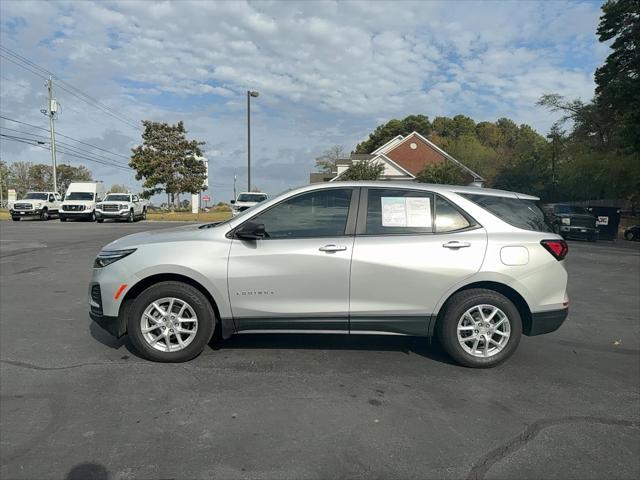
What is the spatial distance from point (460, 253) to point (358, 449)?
2.04 metres

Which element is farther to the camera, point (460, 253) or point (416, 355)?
point (416, 355)

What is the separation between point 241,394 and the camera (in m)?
3.70

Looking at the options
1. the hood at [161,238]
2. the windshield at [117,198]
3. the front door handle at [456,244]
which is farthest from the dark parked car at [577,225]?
the windshield at [117,198]

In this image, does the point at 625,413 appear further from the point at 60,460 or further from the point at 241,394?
the point at 60,460

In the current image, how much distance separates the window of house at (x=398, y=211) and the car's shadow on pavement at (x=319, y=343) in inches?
50.0

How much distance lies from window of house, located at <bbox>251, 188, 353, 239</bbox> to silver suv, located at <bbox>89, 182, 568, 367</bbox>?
1 centimetres

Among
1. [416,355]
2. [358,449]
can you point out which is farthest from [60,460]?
[416,355]

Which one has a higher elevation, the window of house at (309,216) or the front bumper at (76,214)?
the window of house at (309,216)

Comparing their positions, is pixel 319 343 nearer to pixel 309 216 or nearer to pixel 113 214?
pixel 309 216

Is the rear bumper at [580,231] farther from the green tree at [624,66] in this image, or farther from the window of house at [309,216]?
the window of house at [309,216]

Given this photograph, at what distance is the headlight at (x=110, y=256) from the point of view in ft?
13.9

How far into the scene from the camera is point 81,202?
28.1 meters

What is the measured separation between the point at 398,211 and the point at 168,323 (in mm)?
2429

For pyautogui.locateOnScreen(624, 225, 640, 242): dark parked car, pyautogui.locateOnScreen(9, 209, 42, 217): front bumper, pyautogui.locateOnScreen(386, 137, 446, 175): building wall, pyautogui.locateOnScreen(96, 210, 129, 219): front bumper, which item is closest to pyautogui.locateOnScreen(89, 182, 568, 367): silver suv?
pyautogui.locateOnScreen(624, 225, 640, 242): dark parked car
